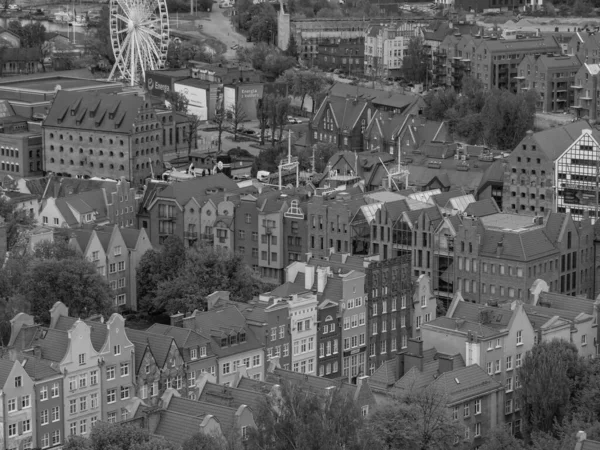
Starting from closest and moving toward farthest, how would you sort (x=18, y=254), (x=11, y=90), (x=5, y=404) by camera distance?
(x=5, y=404)
(x=18, y=254)
(x=11, y=90)

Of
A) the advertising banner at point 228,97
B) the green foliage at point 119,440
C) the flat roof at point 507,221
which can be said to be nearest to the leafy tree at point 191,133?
the advertising banner at point 228,97

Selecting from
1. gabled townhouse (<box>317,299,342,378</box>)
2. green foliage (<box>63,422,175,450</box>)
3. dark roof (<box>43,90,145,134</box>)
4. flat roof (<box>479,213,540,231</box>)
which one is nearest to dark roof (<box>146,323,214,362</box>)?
gabled townhouse (<box>317,299,342,378</box>)

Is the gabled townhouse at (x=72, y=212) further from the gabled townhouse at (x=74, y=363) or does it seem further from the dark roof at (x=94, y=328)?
the gabled townhouse at (x=74, y=363)

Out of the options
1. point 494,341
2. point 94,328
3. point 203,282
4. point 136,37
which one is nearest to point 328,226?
point 203,282

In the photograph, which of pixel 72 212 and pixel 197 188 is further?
pixel 197 188

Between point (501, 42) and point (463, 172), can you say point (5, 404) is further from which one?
point (501, 42)

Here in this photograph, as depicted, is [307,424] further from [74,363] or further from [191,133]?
[191,133]

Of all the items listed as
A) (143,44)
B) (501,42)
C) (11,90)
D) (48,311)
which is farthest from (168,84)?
(48,311)
